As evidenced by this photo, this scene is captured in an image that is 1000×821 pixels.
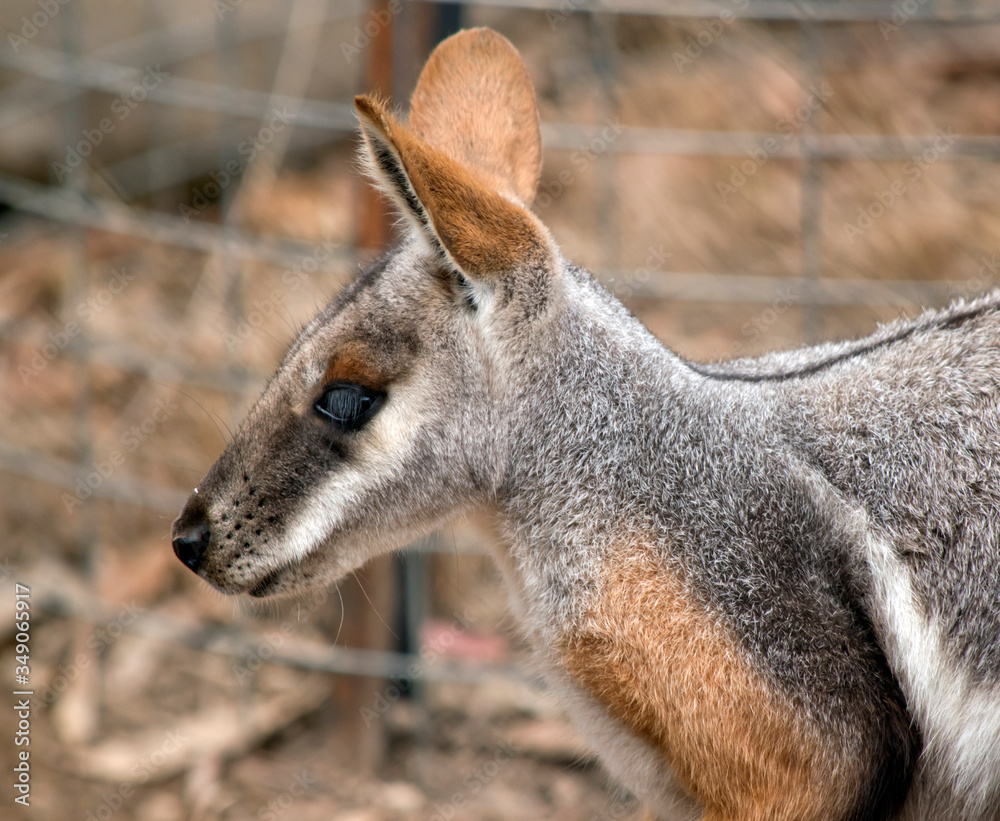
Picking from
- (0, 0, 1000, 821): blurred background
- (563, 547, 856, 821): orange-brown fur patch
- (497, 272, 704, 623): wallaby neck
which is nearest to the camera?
(563, 547, 856, 821): orange-brown fur patch

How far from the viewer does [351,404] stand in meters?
2.74

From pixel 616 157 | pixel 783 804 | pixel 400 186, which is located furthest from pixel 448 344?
pixel 616 157

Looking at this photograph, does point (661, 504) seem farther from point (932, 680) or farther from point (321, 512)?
point (321, 512)

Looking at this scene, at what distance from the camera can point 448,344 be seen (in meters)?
2.77

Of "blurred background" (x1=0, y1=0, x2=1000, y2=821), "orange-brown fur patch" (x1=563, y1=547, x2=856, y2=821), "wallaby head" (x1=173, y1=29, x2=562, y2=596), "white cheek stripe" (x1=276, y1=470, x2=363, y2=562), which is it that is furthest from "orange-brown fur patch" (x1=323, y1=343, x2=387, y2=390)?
"blurred background" (x1=0, y1=0, x2=1000, y2=821)

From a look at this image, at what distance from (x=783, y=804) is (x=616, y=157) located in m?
5.20

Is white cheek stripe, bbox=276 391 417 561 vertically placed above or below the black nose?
above

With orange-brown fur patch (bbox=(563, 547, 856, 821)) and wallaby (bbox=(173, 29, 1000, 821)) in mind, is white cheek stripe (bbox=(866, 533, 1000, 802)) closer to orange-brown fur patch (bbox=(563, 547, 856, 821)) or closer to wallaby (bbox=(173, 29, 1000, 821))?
wallaby (bbox=(173, 29, 1000, 821))

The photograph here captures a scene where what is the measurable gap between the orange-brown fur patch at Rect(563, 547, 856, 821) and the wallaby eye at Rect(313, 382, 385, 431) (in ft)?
2.31

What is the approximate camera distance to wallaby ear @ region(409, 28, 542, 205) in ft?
10.5

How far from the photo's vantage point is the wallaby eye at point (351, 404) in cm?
275

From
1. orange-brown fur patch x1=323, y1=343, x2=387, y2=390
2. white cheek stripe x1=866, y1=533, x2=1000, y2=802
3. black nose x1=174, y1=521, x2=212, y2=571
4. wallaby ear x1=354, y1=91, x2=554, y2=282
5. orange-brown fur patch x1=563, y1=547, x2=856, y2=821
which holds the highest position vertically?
wallaby ear x1=354, y1=91, x2=554, y2=282

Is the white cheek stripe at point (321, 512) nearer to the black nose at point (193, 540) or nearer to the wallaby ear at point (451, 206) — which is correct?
the black nose at point (193, 540)

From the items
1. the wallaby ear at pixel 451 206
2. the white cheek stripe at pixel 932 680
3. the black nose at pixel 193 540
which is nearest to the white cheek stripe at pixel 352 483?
the black nose at pixel 193 540
